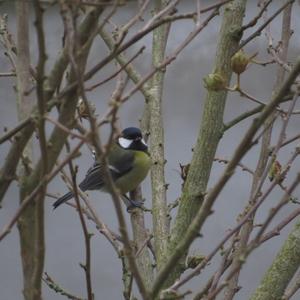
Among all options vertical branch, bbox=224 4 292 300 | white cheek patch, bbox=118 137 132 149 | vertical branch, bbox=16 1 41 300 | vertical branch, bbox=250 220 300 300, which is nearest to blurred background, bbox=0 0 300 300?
white cheek patch, bbox=118 137 132 149

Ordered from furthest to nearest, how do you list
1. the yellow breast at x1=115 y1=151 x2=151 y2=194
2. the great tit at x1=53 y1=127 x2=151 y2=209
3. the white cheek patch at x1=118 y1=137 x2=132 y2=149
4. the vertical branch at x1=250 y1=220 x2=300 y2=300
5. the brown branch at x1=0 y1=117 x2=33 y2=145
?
the white cheek patch at x1=118 y1=137 x2=132 y2=149, the great tit at x1=53 y1=127 x2=151 y2=209, the yellow breast at x1=115 y1=151 x2=151 y2=194, the vertical branch at x1=250 y1=220 x2=300 y2=300, the brown branch at x1=0 y1=117 x2=33 y2=145

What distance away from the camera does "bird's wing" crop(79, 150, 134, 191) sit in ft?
8.59

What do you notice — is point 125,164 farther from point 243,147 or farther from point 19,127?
point 243,147

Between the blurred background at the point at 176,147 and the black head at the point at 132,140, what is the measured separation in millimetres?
278

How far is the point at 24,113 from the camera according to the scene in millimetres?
1058

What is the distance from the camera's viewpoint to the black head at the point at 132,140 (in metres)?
2.65

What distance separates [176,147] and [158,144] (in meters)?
1.40

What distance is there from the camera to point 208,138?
53.9 inches

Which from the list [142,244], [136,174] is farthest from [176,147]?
[142,244]

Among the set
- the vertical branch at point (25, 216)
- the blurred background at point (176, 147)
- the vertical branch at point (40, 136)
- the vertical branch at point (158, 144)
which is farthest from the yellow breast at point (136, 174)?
the vertical branch at point (40, 136)

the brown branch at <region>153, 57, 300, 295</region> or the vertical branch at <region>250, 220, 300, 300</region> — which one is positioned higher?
the vertical branch at <region>250, 220, 300, 300</region>

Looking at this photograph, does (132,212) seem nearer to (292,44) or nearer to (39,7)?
(39,7)

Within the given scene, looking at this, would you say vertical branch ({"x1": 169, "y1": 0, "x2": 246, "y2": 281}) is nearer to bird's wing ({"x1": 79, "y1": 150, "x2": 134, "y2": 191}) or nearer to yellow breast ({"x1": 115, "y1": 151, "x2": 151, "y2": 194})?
yellow breast ({"x1": 115, "y1": 151, "x2": 151, "y2": 194})

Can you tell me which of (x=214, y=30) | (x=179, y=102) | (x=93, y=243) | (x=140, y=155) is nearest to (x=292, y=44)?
(x=214, y=30)
